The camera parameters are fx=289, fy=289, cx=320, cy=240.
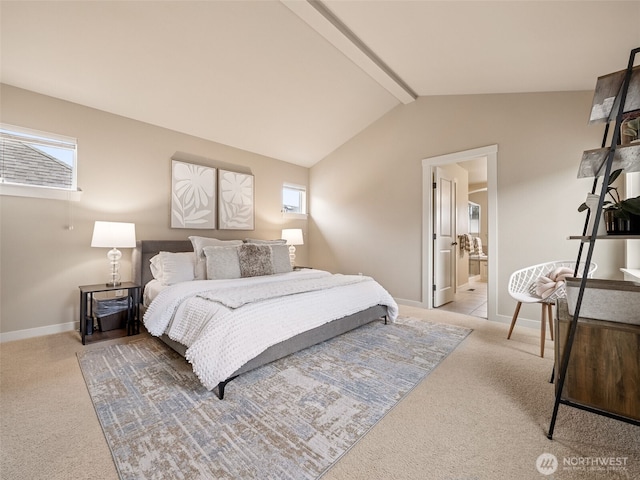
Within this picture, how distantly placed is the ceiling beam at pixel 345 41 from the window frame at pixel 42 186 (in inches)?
108

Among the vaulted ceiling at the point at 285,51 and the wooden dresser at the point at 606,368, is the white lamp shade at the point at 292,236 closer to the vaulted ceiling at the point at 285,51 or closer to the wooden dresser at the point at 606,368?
the vaulted ceiling at the point at 285,51

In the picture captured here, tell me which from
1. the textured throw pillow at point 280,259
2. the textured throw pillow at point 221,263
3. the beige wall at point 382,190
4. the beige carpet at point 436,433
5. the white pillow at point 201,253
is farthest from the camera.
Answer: the textured throw pillow at point 280,259

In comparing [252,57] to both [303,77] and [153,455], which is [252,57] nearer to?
[303,77]

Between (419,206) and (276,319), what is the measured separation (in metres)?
2.95

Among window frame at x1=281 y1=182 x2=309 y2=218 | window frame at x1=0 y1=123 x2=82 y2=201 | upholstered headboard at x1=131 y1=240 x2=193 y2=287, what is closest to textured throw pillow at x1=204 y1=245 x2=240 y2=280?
upholstered headboard at x1=131 y1=240 x2=193 y2=287

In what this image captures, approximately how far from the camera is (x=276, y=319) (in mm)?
2215

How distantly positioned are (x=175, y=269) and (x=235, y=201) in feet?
5.55

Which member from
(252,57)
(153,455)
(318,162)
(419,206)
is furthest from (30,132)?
(419,206)

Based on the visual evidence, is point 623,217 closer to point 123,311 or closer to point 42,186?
point 123,311

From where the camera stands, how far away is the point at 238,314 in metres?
2.02

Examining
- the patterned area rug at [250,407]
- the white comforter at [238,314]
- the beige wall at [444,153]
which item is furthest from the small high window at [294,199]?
the patterned area rug at [250,407]

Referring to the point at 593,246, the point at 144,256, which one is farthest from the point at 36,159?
the point at 593,246

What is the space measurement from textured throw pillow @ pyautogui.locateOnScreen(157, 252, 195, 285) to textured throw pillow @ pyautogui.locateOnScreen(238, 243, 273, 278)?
1.86 ft

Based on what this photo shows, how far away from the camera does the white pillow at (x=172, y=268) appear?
10.1 ft
